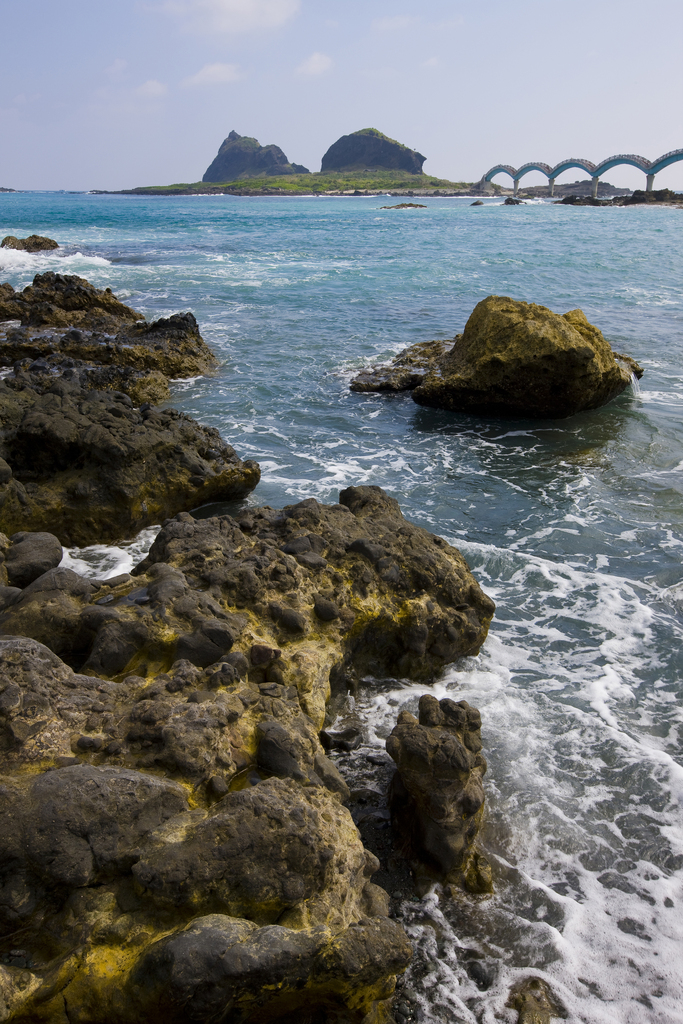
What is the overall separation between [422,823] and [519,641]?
6.71ft

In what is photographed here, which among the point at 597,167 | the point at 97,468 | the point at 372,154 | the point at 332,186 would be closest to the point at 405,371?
the point at 97,468

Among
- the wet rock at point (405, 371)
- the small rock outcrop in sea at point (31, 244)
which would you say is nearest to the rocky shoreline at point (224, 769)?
the wet rock at point (405, 371)

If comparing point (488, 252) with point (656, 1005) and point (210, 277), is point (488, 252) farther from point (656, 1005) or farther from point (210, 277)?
point (656, 1005)

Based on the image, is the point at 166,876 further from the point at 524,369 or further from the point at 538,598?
the point at 524,369

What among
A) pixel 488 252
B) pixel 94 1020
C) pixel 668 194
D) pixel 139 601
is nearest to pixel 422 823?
pixel 94 1020

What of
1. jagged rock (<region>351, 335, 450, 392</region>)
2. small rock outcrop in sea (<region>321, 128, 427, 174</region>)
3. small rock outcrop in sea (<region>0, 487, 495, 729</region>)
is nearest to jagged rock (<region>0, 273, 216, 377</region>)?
jagged rock (<region>351, 335, 450, 392</region>)

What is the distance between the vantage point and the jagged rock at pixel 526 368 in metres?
9.13

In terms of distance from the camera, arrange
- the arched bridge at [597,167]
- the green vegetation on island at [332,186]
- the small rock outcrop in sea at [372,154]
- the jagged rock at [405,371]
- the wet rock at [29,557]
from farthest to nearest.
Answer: the small rock outcrop in sea at [372,154]
the green vegetation on island at [332,186]
the arched bridge at [597,167]
the jagged rock at [405,371]
the wet rock at [29,557]

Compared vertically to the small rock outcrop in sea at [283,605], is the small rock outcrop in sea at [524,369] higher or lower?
higher

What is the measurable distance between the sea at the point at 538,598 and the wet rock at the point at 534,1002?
0.12 ft

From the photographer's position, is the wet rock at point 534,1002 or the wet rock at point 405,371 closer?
the wet rock at point 534,1002

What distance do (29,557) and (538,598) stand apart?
149 inches

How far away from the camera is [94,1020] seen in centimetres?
206

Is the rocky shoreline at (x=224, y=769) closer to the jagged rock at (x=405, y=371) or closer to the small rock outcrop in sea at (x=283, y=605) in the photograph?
the small rock outcrop in sea at (x=283, y=605)
